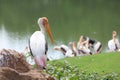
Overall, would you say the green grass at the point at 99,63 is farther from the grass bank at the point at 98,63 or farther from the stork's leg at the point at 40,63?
the stork's leg at the point at 40,63

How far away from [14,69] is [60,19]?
19816 mm

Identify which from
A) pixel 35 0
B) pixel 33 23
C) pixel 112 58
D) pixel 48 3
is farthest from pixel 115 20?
pixel 112 58

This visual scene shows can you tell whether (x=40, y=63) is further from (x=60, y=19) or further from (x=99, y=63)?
(x=60, y=19)

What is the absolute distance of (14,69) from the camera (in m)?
3.95

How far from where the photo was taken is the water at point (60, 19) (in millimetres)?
18656

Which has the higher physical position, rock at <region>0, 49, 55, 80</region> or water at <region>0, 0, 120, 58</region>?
water at <region>0, 0, 120, 58</region>

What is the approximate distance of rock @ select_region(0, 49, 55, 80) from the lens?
3.65m

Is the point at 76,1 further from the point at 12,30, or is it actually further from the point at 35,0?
the point at 12,30

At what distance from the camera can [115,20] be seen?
2339cm

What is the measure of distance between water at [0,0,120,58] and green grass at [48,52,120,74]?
6365 mm

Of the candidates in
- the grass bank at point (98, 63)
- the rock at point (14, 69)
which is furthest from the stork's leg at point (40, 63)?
the rock at point (14, 69)

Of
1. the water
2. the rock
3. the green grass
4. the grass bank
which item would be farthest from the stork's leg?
the water

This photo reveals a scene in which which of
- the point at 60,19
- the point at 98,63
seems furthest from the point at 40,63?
the point at 60,19

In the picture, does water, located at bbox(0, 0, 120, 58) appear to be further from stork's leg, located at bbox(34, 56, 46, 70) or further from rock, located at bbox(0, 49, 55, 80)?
rock, located at bbox(0, 49, 55, 80)
